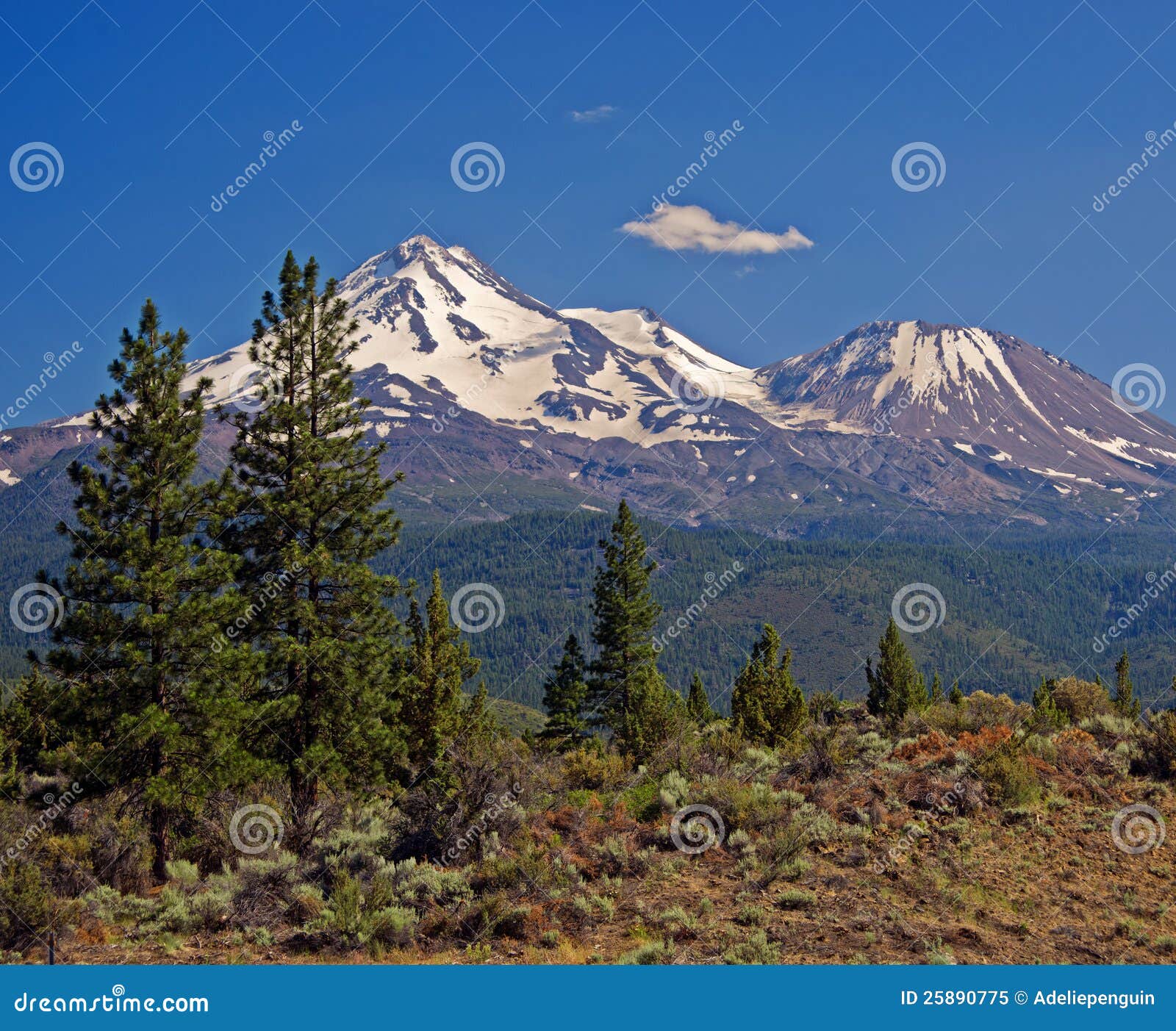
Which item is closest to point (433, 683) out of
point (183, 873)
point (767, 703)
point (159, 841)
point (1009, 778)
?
point (767, 703)

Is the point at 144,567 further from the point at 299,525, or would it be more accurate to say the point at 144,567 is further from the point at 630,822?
the point at 630,822

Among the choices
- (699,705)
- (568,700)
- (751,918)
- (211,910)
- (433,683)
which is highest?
(433,683)

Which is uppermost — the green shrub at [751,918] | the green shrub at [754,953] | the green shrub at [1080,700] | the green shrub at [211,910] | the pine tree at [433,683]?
the pine tree at [433,683]

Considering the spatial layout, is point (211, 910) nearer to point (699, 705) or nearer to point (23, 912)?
point (23, 912)

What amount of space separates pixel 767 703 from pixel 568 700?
74.3 ft

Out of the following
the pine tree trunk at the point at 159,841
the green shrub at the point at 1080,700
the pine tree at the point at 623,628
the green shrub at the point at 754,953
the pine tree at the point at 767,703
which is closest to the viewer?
the green shrub at the point at 754,953

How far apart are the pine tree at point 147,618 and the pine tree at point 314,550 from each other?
280 centimetres

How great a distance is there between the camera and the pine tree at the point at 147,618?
21.5 meters

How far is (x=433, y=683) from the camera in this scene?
1379 inches

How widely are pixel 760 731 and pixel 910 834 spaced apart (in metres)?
21.2

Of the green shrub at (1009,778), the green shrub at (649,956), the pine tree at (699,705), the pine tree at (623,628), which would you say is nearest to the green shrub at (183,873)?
the green shrub at (649,956)

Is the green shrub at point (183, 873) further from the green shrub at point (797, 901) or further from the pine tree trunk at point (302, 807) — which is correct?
the green shrub at point (797, 901)

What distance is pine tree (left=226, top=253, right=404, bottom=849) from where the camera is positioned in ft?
85.1

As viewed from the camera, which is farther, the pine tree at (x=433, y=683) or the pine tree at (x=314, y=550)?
the pine tree at (x=433, y=683)
